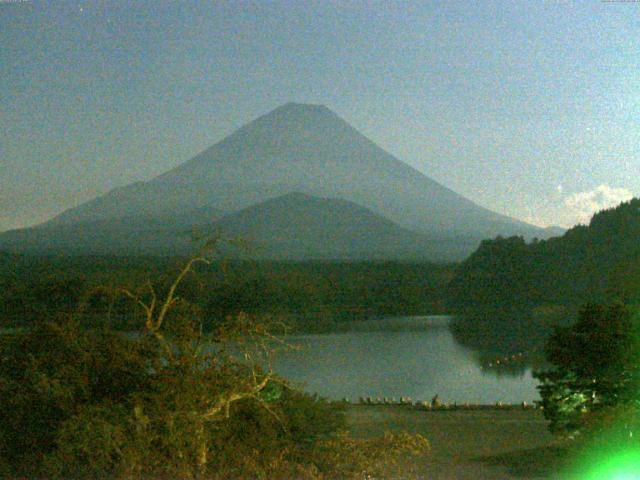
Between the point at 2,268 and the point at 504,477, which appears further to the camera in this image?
the point at 2,268

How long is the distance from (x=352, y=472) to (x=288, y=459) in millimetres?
609

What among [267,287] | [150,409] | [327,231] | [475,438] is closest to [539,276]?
[267,287]

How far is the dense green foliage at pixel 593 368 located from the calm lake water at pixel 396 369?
751 centimetres

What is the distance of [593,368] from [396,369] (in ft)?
53.6

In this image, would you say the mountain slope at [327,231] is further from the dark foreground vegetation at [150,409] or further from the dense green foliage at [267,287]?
the dark foreground vegetation at [150,409]

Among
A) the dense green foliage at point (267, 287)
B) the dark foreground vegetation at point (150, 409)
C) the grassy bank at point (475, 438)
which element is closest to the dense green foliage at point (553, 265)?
the dense green foliage at point (267, 287)

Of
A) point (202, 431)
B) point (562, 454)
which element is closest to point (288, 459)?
point (202, 431)

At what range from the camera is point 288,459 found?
650 centimetres

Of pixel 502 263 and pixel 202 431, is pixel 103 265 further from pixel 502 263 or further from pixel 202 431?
pixel 202 431

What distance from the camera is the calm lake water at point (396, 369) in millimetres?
20109

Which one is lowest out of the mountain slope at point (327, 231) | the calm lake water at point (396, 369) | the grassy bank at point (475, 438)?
the calm lake water at point (396, 369)

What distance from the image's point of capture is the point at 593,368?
335 inches

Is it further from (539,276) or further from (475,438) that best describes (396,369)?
(539,276)

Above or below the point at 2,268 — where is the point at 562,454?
below
